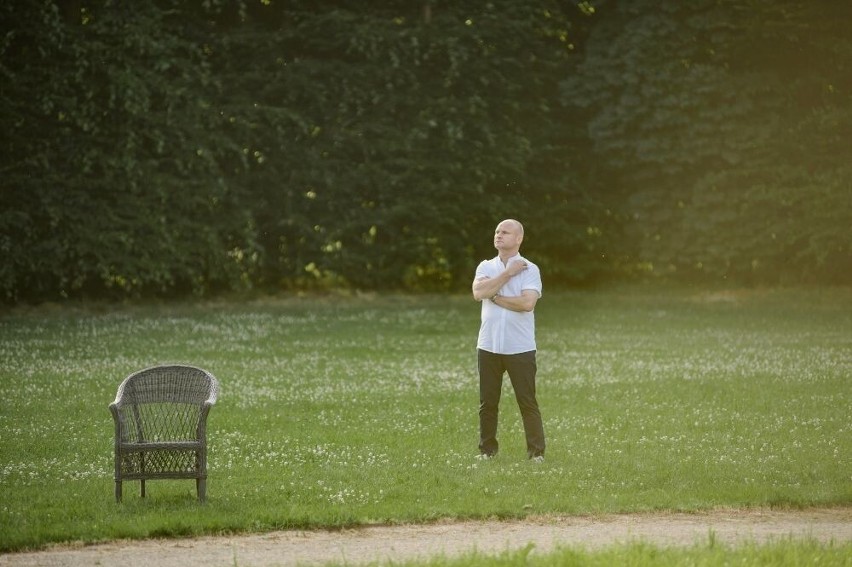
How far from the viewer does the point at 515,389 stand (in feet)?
45.7

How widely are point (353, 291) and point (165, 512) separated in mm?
31090

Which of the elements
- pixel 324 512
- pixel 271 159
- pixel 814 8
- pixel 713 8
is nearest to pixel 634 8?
pixel 713 8

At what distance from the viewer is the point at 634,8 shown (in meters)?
41.4

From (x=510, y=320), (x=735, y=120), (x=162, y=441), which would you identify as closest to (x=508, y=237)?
(x=510, y=320)

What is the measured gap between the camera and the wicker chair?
1159 centimetres

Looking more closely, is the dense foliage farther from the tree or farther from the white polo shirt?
the white polo shirt

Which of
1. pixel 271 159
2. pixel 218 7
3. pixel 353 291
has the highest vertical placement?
pixel 218 7

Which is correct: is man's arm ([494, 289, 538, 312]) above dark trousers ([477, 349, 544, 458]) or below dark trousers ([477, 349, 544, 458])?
above

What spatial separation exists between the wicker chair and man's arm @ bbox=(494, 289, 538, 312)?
350 cm

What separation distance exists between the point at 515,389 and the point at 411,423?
10.2ft

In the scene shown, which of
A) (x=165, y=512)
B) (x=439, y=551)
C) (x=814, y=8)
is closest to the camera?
(x=439, y=551)

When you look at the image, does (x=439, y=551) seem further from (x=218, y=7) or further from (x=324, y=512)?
(x=218, y=7)

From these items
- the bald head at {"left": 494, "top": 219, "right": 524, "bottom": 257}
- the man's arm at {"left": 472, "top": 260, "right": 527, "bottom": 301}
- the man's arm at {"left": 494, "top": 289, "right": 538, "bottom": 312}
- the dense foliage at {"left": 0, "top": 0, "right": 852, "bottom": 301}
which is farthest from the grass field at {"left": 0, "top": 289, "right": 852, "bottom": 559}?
the dense foliage at {"left": 0, "top": 0, "right": 852, "bottom": 301}

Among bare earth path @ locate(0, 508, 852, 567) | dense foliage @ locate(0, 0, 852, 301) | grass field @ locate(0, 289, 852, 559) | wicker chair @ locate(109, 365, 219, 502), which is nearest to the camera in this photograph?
bare earth path @ locate(0, 508, 852, 567)
